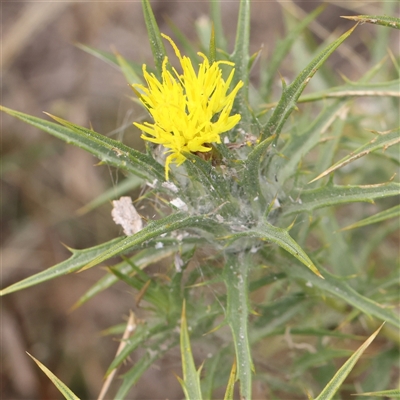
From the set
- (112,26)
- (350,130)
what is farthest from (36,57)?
(350,130)

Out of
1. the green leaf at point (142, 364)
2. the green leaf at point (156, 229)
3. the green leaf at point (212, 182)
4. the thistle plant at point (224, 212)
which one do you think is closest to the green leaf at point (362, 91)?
the thistle plant at point (224, 212)

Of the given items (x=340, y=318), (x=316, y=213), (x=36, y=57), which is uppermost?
(x=36, y=57)

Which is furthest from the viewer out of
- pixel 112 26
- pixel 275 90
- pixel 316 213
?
pixel 112 26

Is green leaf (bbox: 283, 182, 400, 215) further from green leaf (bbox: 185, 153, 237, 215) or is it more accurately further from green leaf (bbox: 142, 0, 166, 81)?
green leaf (bbox: 142, 0, 166, 81)

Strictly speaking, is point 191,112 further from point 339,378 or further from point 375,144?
point 339,378

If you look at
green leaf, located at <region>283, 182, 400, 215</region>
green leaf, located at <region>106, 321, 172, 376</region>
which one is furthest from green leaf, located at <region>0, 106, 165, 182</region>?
green leaf, located at <region>106, 321, 172, 376</region>

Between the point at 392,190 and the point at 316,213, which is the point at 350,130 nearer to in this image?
the point at 316,213

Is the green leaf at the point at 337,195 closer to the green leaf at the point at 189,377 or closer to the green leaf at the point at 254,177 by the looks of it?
the green leaf at the point at 254,177
